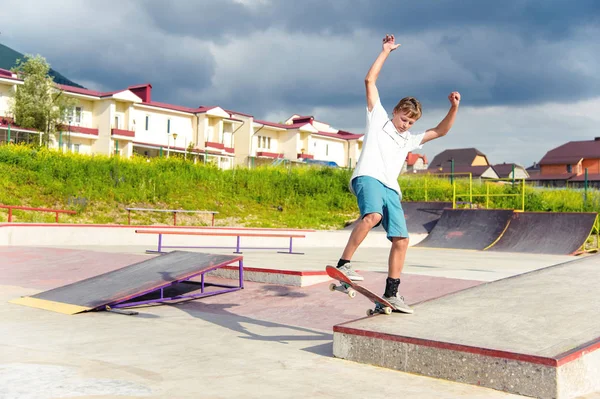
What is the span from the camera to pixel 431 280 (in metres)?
A: 7.07

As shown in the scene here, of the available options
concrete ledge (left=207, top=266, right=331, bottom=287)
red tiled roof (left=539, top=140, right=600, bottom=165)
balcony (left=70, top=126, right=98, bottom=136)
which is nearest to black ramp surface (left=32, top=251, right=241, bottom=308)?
concrete ledge (left=207, top=266, right=331, bottom=287)

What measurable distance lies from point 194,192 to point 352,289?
20.3 metres

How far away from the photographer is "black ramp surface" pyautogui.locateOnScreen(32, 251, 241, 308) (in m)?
6.03

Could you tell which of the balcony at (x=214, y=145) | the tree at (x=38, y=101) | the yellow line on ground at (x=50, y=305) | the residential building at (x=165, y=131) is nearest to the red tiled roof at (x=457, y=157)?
the residential building at (x=165, y=131)

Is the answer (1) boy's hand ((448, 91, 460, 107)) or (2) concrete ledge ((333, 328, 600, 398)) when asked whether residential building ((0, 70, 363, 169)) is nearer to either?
(1) boy's hand ((448, 91, 460, 107))

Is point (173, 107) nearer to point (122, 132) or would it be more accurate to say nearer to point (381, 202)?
point (122, 132)

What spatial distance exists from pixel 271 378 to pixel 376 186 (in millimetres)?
1687

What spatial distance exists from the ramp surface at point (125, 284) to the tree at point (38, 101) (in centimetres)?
3324

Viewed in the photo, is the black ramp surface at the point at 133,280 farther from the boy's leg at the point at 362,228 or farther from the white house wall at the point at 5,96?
the white house wall at the point at 5,96

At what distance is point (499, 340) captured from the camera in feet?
11.5

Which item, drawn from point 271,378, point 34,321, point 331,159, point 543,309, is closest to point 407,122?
point 543,309

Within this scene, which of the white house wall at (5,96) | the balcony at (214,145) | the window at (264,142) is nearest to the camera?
the white house wall at (5,96)

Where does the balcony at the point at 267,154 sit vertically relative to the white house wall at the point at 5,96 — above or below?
below

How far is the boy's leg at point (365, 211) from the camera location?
14.2ft
